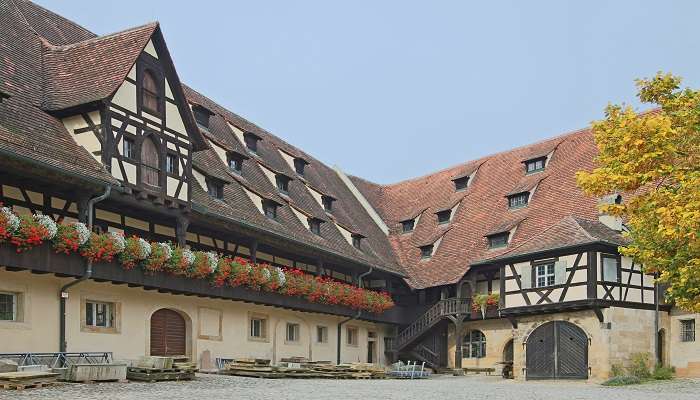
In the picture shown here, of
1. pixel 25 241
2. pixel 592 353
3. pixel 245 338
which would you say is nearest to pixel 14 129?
pixel 25 241

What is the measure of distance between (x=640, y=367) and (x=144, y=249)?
18132 millimetres

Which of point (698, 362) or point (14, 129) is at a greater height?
point (14, 129)

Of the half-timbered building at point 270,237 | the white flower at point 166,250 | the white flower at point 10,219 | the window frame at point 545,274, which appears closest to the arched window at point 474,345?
the half-timbered building at point 270,237

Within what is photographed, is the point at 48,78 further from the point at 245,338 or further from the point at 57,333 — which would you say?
the point at 245,338

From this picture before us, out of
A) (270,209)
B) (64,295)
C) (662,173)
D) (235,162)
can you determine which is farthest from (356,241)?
(662,173)

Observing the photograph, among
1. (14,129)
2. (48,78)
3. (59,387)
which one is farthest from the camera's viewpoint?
(48,78)

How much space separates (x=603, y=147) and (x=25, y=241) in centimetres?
1272

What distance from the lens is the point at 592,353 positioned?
3139 centimetres

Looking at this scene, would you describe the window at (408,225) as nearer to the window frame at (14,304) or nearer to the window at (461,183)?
the window at (461,183)

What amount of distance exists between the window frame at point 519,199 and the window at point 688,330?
886 centimetres

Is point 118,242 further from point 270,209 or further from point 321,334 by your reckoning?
point 321,334

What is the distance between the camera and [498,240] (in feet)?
125

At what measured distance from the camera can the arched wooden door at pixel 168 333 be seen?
26719 mm

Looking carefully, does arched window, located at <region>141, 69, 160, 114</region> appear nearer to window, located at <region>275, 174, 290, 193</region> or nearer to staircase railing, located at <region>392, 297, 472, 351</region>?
window, located at <region>275, 174, 290, 193</region>
